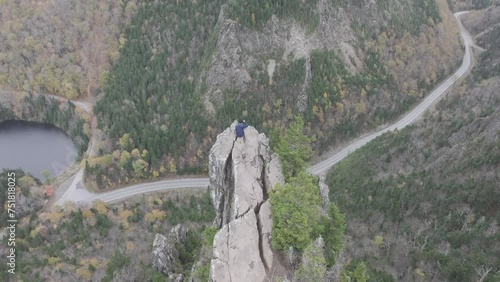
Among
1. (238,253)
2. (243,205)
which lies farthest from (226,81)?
(238,253)

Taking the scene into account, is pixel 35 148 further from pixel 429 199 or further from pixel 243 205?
pixel 429 199

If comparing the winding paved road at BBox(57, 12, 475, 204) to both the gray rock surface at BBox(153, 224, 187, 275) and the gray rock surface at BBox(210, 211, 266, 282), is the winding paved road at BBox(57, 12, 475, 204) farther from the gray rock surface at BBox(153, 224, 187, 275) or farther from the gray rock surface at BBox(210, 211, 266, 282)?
the gray rock surface at BBox(210, 211, 266, 282)

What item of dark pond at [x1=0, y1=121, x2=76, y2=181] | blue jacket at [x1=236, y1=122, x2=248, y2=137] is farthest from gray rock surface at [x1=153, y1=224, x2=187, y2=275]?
dark pond at [x1=0, y1=121, x2=76, y2=181]

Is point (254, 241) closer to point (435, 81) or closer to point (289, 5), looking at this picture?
point (289, 5)

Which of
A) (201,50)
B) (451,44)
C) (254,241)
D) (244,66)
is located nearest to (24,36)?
(201,50)

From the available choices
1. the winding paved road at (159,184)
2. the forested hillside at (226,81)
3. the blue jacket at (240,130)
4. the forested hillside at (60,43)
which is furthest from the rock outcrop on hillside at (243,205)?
the forested hillside at (60,43)

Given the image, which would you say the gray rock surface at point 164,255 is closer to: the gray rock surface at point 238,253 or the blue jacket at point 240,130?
the gray rock surface at point 238,253
